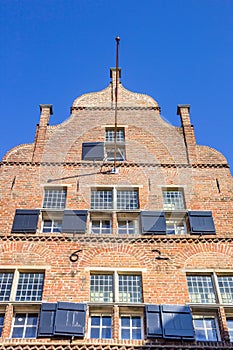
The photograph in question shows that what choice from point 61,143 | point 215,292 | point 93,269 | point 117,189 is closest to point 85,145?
point 61,143

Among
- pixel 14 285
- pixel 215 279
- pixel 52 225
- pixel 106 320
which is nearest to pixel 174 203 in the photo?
pixel 215 279

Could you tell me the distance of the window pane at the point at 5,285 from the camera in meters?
10.2

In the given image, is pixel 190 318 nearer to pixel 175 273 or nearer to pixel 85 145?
pixel 175 273

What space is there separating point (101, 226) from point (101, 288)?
2078 millimetres

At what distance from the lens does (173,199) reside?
508 inches

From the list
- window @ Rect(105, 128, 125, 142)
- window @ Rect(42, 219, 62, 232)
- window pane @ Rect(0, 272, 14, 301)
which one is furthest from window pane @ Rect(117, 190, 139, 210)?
window pane @ Rect(0, 272, 14, 301)

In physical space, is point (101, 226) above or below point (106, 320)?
→ above

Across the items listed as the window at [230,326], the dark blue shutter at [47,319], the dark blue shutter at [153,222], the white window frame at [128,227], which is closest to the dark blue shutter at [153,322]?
the window at [230,326]

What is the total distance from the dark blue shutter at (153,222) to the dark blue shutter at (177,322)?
223cm

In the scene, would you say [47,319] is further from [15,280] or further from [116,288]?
[116,288]

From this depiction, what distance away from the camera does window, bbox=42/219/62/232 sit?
12047 millimetres

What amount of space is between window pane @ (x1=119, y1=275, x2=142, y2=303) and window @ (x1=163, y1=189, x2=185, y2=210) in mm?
2570

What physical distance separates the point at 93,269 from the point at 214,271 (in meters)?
2.69

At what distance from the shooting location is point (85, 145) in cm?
1466
